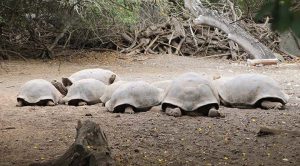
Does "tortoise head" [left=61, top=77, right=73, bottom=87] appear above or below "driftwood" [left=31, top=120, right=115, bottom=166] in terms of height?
above

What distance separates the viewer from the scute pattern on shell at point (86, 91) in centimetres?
662

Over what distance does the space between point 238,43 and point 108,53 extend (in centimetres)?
340

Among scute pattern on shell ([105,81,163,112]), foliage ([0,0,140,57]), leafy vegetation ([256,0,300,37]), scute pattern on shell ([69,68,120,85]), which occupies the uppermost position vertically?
foliage ([0,0,140,57])

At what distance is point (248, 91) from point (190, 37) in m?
9.35

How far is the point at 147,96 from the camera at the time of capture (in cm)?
602

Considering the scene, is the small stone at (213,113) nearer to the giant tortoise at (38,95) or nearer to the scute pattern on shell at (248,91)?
the scute pattern on shell at (248,91)

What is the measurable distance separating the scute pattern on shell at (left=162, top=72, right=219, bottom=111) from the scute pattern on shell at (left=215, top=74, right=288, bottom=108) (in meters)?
0.40

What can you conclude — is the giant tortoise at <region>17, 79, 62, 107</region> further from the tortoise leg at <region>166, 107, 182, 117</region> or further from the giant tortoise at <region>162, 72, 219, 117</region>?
the tortoise leg at <region>166, 107, 182, 117</region>

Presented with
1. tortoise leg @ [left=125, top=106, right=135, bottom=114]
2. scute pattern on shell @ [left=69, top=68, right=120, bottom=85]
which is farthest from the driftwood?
scute pattern on shell @ [left=69, top=68, right=120, bottom=85]

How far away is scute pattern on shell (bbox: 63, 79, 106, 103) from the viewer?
21.7 ft

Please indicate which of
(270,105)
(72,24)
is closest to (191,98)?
(270,105)

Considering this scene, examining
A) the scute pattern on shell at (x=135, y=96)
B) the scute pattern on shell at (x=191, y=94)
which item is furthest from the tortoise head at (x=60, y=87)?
the scute pattern on shell at (x=191, y=94)

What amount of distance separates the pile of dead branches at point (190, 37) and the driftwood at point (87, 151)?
10754 millimetres

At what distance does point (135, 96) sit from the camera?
19.5ft
